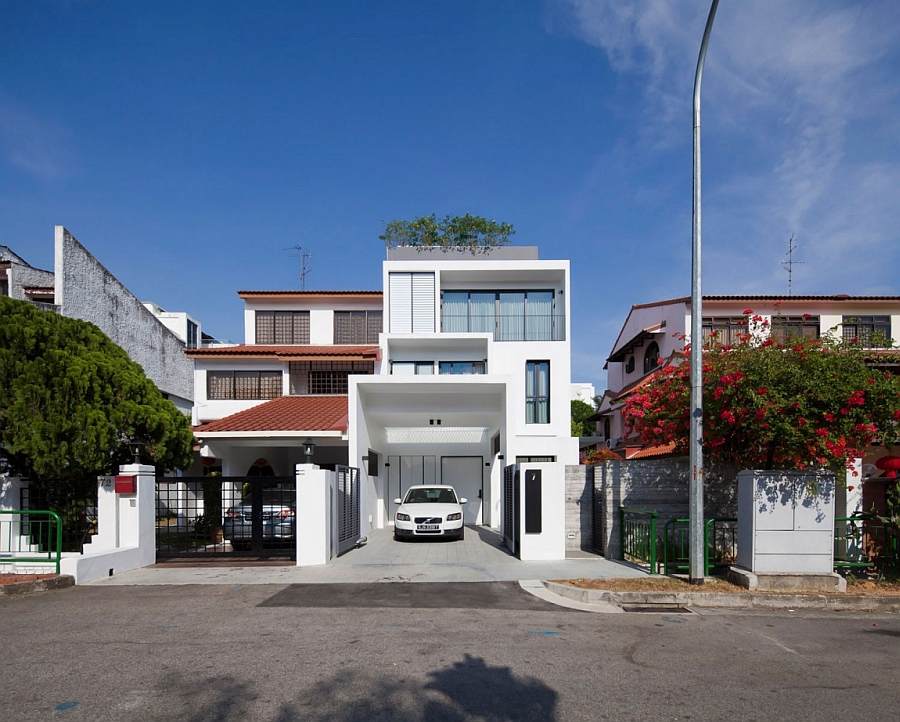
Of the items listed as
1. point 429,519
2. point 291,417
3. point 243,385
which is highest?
point 243,385

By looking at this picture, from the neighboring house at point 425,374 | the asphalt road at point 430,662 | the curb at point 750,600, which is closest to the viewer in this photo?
the asphalt road at point 430,662

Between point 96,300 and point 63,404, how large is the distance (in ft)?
41.4

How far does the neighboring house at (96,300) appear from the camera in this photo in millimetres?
22062

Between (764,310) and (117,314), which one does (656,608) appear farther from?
(764,310)

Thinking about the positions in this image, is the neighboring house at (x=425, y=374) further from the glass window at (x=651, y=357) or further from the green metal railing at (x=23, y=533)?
the glass window at (x=651, y=357)

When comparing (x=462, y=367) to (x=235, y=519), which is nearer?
(x=235, y=519)

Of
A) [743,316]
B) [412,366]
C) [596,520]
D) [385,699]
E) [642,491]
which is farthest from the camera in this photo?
[743,316]

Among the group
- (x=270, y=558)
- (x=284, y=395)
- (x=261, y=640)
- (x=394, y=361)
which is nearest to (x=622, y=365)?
(x=394, y=361)

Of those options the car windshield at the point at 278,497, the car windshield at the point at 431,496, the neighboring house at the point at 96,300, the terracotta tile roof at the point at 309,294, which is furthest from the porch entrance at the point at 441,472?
the neighboring house at the point at 96,300

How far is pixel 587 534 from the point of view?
47.3 feet

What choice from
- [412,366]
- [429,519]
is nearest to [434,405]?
[412,366]

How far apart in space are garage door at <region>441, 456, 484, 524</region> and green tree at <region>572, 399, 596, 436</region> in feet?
91.5

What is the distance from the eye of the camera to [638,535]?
1238 cm

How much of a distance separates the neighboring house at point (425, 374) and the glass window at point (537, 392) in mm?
37
